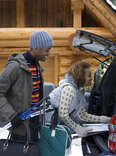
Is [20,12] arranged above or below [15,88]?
above

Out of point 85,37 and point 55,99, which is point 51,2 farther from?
point 55,99

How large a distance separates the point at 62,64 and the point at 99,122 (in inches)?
262

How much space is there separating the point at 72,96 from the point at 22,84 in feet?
1.48

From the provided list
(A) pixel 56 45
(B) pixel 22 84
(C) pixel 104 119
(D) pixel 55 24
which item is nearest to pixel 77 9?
(A) pixel 56 45

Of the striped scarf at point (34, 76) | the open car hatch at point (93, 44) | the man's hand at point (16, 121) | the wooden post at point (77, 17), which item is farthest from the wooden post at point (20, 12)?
the man's hand at point (16, 121)

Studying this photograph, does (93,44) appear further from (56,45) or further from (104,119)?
(56,45)

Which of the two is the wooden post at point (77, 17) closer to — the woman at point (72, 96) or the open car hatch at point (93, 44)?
the open car hatch at point (93, 44)

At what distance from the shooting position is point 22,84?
2.67 meters

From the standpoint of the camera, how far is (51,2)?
1148 centimetres

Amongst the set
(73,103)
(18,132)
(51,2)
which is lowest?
(18,132)

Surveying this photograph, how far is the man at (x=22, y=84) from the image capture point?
2.60 meters

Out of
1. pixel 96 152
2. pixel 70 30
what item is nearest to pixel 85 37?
pixel 96 152

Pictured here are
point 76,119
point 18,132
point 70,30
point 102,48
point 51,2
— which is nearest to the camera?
point 18,132

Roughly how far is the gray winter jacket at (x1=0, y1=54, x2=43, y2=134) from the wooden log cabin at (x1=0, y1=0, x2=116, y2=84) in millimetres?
6596
